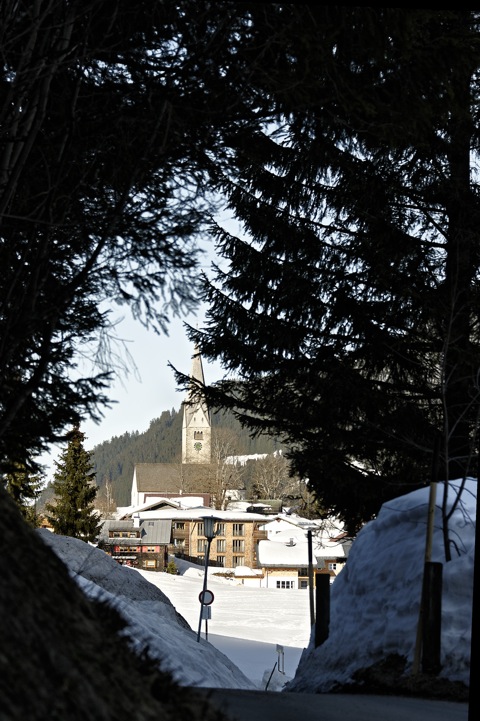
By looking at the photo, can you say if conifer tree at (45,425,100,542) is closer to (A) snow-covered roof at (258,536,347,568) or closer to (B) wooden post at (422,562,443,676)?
(A) snow-covered roof at (258,536,347,568)

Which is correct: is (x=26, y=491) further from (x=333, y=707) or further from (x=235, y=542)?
(x=235, y=542)

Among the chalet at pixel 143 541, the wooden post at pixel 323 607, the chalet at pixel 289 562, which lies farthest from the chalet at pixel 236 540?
the wooden post at pixel 323 607

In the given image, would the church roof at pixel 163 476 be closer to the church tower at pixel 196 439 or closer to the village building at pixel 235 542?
the church tower at pixel 196 439

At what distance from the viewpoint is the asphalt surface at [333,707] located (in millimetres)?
6566

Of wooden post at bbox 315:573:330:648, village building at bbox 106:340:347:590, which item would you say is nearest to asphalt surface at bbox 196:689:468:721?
wooden post at bbox 315:573:330:648

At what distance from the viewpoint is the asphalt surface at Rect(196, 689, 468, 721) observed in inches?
259

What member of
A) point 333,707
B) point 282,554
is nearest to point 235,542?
point 282,554

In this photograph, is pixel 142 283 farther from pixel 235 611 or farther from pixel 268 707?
pixel 235 611

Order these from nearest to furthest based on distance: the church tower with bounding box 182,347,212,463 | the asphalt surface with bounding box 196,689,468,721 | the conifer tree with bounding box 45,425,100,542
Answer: the asphalt surface with bounding box 196,689,468,721
the conifer tree with bounding box 45,425,100,542
the church tower with bounding box 182,347,212,463

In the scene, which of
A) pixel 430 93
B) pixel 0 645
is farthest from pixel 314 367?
pixel 0 645

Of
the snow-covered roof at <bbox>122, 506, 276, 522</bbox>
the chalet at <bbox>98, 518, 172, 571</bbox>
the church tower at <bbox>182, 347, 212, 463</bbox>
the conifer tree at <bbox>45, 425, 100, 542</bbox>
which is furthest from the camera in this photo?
the church tower at <bbox>182, 347, 212, 463</bbox>

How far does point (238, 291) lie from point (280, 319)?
1014 millimetres

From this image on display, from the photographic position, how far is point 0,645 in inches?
118

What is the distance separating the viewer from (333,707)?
7.17 metres
